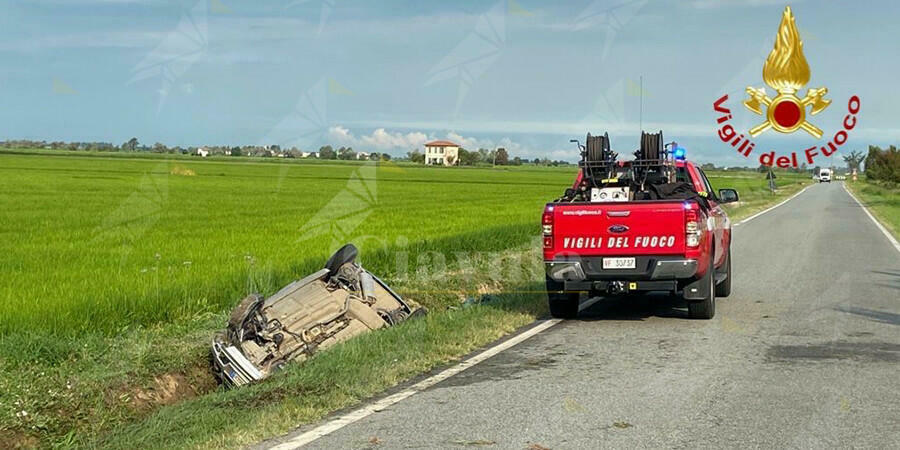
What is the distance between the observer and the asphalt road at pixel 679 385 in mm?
5852

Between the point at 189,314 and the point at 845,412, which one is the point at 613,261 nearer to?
the point at 845,412

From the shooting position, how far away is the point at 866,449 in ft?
18.2

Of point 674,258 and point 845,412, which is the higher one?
point 674,258

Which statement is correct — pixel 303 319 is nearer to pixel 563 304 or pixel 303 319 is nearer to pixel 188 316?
pixel 188 316

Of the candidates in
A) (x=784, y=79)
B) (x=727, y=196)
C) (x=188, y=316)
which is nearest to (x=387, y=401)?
(x=188, y=316)

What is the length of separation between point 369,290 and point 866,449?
5.71 metres

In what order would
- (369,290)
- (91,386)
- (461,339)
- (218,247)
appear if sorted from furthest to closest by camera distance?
(218,247), (369,290), (461,339), (91,386)

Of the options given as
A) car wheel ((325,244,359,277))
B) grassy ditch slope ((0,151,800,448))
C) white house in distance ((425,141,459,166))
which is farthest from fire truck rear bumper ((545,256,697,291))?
white house in distance ((425,141,459,166))

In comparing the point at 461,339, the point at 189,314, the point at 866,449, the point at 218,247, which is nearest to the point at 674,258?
the point at 461,339

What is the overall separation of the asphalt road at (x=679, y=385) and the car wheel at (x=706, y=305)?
16 centimetres

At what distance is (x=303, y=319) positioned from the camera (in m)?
9.30

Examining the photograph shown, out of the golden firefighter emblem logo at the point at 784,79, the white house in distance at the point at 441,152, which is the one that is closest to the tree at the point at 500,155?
the white house in distance at the point at 441,152

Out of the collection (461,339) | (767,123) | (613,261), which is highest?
(767,123)

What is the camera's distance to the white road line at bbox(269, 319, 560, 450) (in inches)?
227
